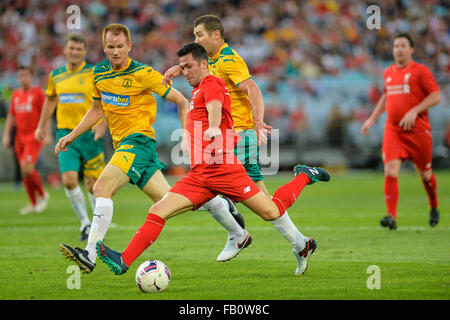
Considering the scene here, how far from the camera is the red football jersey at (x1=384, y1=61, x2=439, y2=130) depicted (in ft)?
35.8

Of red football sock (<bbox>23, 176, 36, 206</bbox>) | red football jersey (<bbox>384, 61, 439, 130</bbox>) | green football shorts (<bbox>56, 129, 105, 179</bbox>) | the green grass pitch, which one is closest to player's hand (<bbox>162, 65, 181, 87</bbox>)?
the green grass pitch

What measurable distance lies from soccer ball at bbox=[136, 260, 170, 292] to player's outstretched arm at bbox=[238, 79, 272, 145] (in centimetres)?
196

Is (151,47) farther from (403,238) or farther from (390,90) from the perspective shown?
(403,238)

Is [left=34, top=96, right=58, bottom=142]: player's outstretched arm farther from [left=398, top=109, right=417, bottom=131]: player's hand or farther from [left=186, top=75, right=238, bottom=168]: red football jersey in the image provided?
[left=398, top=109, right=417, bottom=131]: player's hand

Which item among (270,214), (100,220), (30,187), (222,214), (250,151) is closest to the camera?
(270,214)

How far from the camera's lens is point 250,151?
8023mm

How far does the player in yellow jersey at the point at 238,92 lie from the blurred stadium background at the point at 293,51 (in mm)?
15051

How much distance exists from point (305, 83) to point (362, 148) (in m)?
3.33

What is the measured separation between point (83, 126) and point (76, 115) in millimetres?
2782

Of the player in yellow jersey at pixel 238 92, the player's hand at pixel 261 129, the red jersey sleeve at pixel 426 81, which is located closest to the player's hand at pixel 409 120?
the red jersey sleeve at pixel 426 81

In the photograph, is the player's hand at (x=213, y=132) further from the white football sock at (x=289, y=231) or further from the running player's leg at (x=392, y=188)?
the running player's leg at (x=392, y=188)

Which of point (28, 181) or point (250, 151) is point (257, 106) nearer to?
point (250, 151)

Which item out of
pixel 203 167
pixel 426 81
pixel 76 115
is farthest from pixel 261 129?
pixel 426 81
